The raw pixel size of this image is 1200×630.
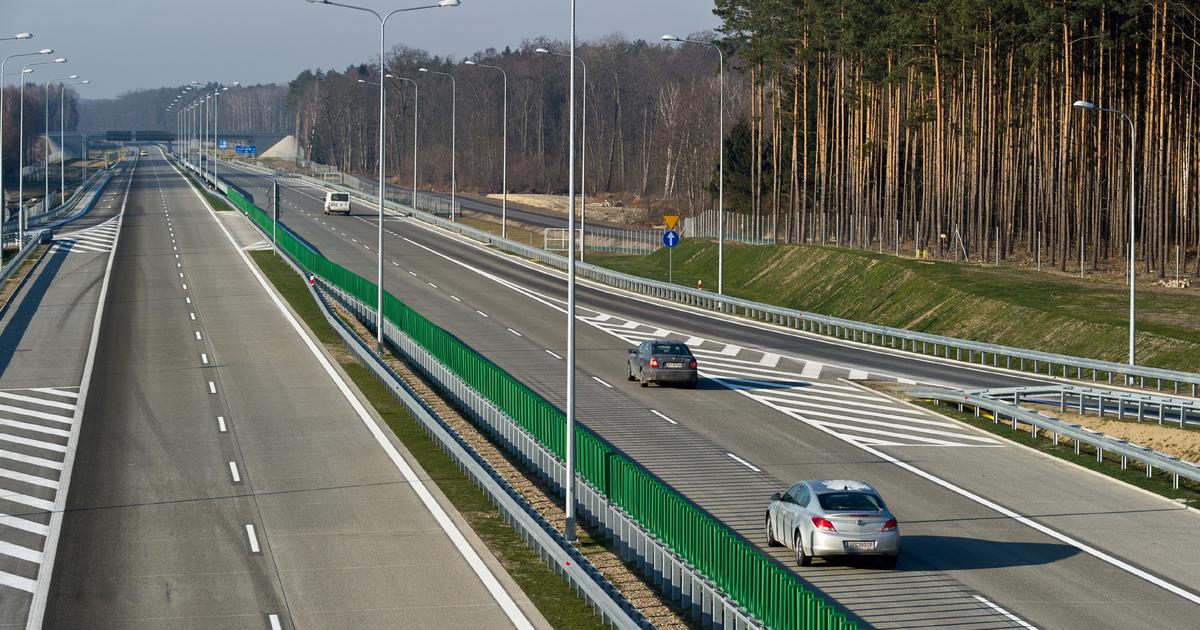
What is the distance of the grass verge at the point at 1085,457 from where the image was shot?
92.6 feet

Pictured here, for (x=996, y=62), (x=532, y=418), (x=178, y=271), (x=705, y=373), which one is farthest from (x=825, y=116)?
(x=532, y=418)

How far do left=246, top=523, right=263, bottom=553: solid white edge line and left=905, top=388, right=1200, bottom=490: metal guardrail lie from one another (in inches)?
682

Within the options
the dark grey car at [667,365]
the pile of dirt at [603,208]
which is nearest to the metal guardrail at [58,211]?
the pile of dirt at [603,208]

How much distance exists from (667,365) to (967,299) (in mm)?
20468

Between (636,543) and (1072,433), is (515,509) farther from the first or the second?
(1072,433)

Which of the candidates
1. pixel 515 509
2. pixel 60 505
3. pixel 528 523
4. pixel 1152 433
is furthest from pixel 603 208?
pixel 528 523

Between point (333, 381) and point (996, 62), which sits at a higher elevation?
point (996, 62)

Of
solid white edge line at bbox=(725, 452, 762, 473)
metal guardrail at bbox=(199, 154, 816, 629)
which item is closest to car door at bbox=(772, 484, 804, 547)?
metal guardrail at bbox=(199, 154, 816, 629)

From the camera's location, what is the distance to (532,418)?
29.9 meters

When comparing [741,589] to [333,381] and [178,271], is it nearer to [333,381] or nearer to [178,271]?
[333,381]

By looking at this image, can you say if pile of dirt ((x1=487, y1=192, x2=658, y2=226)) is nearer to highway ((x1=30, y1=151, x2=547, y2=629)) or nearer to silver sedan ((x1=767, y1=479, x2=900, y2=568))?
highway ((x1=30, y1=151, x2=547, y2=629))

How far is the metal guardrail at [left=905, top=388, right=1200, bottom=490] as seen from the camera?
92.1ft

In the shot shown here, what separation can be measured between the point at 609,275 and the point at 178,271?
2098 cm

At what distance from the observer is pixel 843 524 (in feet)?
70.8
